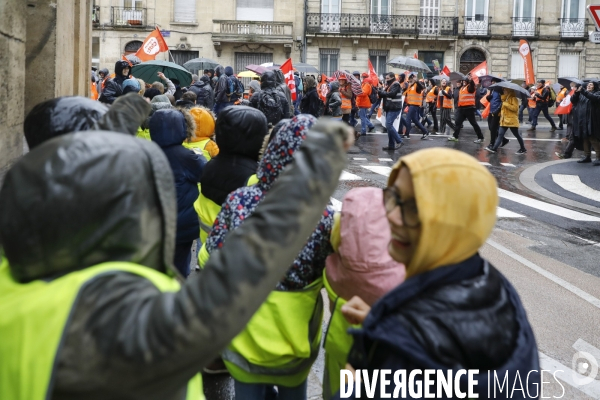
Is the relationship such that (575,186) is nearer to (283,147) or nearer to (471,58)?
(283,147)

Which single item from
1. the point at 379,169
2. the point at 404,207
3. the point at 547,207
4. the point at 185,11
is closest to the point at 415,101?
the point at 379,169

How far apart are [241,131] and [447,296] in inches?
107

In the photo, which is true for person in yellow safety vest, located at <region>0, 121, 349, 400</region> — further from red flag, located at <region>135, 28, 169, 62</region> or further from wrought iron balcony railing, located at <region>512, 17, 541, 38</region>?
wrought iron balcony railing, located at <region>512, 17, 541, 38</region>

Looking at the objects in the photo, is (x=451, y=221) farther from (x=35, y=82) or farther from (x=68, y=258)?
(x=35, y=82)

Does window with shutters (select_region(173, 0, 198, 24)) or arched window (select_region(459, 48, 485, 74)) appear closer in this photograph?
window with shutters (select_region(173, 0, 198, 24))

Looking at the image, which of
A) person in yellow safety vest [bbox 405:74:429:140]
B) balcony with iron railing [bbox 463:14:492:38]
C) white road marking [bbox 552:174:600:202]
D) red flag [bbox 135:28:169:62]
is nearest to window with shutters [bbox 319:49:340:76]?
balcony with iron railing [bbox 463:14:492:38]

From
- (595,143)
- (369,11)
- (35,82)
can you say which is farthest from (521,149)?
(369,11)

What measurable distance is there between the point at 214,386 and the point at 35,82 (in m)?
3.35

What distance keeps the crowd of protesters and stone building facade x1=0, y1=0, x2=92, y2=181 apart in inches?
93.0

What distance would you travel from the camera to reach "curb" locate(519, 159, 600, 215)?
34.5 feet

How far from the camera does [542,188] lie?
1205 centimetres

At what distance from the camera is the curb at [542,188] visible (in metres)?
10.5

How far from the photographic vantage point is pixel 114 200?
1.29m

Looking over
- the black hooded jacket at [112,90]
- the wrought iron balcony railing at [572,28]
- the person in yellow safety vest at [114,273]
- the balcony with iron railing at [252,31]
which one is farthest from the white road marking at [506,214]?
the wrought iron balcony railing at [572,28]
